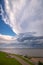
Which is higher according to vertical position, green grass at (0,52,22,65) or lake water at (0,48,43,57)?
lake water at (0,48,43,57)

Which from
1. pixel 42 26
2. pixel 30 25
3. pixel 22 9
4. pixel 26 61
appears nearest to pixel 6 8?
pixel 22 9

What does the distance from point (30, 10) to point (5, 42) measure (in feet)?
→ 2.77

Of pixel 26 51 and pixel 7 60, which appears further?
pixel 26 51

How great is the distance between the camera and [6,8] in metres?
3.70

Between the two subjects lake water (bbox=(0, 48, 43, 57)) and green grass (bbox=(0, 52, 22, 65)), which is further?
lake water (bbox=(0, 48, 43, 57))

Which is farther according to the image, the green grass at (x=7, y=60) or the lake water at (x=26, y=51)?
the lake water at (x=26, y=51)

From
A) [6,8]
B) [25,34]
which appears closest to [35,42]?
[25,34]

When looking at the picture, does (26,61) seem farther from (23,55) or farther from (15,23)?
(15,23)

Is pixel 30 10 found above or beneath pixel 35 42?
above

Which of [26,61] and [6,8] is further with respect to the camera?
[6,8]

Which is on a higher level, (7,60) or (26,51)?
(26,51)

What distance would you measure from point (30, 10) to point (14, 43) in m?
0.76

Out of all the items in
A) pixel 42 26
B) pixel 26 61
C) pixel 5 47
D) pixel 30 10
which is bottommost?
pixel 26 61

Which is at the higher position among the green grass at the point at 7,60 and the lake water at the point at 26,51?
the lake water at the point at 26,51
